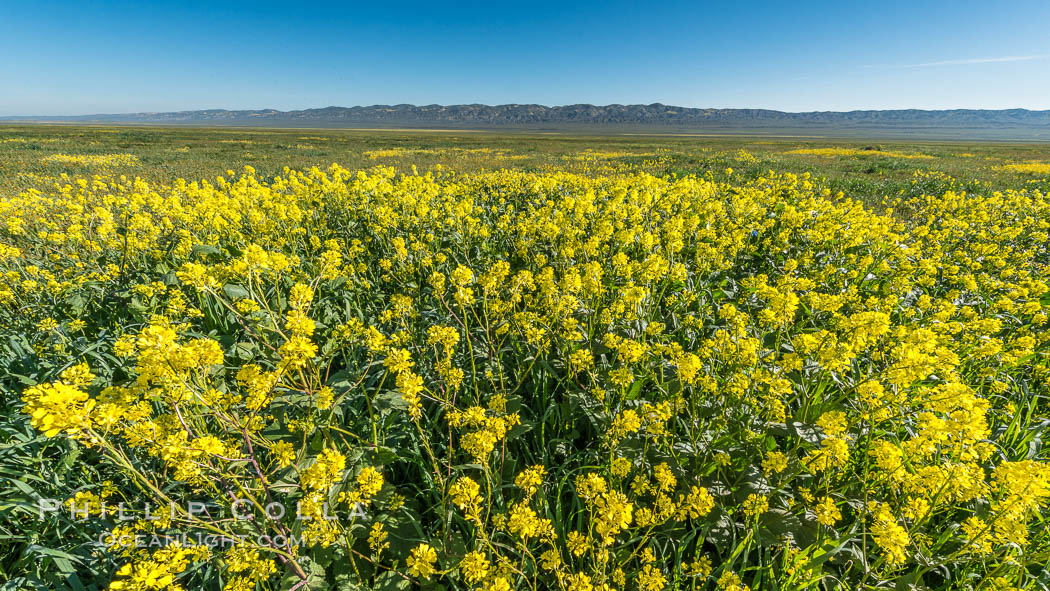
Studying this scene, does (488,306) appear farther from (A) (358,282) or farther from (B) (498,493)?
(A) (358,282)

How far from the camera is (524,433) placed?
2795 mm

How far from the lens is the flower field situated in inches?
69.6

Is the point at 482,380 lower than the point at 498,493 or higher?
higher

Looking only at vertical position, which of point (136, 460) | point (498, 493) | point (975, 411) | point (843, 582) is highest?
point (975, 411)

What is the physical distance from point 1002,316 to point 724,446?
405 centimetres

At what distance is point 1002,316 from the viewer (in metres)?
3.96

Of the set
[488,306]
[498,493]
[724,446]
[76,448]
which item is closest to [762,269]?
[724,446]

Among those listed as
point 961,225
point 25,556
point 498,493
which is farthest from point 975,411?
point 961,225

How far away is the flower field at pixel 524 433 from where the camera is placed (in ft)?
5.80

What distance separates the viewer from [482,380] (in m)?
3.19

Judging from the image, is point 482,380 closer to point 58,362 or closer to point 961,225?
point 58,362

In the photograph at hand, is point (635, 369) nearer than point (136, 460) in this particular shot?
No

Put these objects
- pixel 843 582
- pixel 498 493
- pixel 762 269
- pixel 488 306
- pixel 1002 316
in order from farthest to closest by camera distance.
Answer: pixel 762 269 → pixel 1002 316 → pixel 488 306 → pixel 498 493 → pixel 843 582

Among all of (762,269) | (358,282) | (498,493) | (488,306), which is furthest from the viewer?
(762,269)
